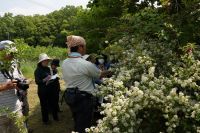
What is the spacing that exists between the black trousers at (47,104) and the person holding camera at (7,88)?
4.08 m

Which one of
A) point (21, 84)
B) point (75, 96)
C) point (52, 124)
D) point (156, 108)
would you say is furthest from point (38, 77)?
point (156, 108)

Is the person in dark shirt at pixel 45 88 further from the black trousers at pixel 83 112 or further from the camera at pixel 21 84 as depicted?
the black trousers at pixel 83 112

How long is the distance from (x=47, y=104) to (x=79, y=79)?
4668mm

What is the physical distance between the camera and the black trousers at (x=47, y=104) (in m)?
10.8

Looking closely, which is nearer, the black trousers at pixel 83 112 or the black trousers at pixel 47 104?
the black trousers at pixel 83 112

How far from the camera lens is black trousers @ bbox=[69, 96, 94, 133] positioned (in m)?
6.47

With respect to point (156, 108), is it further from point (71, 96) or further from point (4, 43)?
point (4, 43)

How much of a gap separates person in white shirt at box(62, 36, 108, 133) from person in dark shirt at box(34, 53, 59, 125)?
370 centimetres

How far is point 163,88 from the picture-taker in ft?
14.5

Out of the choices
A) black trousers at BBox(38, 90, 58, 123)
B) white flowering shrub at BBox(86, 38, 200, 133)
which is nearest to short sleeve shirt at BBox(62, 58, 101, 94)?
white flowering shrub at BBox(86, 38, 200, 133)

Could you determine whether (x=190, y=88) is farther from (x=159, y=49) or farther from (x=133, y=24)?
(x=133, y=24)

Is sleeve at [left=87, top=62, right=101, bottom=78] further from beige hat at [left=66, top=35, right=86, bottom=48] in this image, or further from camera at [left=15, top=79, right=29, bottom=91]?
camera at [left=15, top=79, right=29, bottom=91]

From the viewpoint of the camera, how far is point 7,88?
612 centimetres

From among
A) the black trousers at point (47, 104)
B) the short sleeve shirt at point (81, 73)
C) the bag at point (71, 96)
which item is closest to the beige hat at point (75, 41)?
the short sleeve shirt at point (81, 73)
